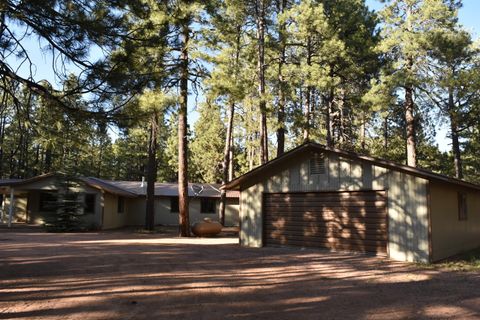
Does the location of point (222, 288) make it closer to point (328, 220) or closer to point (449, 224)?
point (328, 220)

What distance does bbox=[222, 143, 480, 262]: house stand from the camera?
36.9ft

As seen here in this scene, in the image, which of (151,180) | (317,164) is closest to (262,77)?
(317,164)

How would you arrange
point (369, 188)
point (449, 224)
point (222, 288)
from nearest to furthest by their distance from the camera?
point (222, 288) → point (369, 188) → point (449, 224)

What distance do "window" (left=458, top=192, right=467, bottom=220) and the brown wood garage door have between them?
3.45m

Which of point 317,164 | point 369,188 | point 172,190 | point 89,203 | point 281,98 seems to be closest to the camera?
point 369,188

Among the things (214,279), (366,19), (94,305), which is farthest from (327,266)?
(366,19)

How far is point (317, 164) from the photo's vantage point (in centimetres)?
1352

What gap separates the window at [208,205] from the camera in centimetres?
3033

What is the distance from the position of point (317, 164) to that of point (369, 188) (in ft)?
6.64

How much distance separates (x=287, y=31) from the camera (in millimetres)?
21266

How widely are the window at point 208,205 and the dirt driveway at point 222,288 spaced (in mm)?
18821

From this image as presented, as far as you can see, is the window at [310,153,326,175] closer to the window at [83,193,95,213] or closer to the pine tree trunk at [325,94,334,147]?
the pine tree trunk at [325,94,334,147]

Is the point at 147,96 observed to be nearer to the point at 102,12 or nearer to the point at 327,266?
the point at 102,12

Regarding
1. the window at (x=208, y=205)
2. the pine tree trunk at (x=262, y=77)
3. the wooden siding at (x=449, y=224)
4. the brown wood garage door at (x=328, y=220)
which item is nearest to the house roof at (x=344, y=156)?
the wooden siding at (x=449, y=224)
